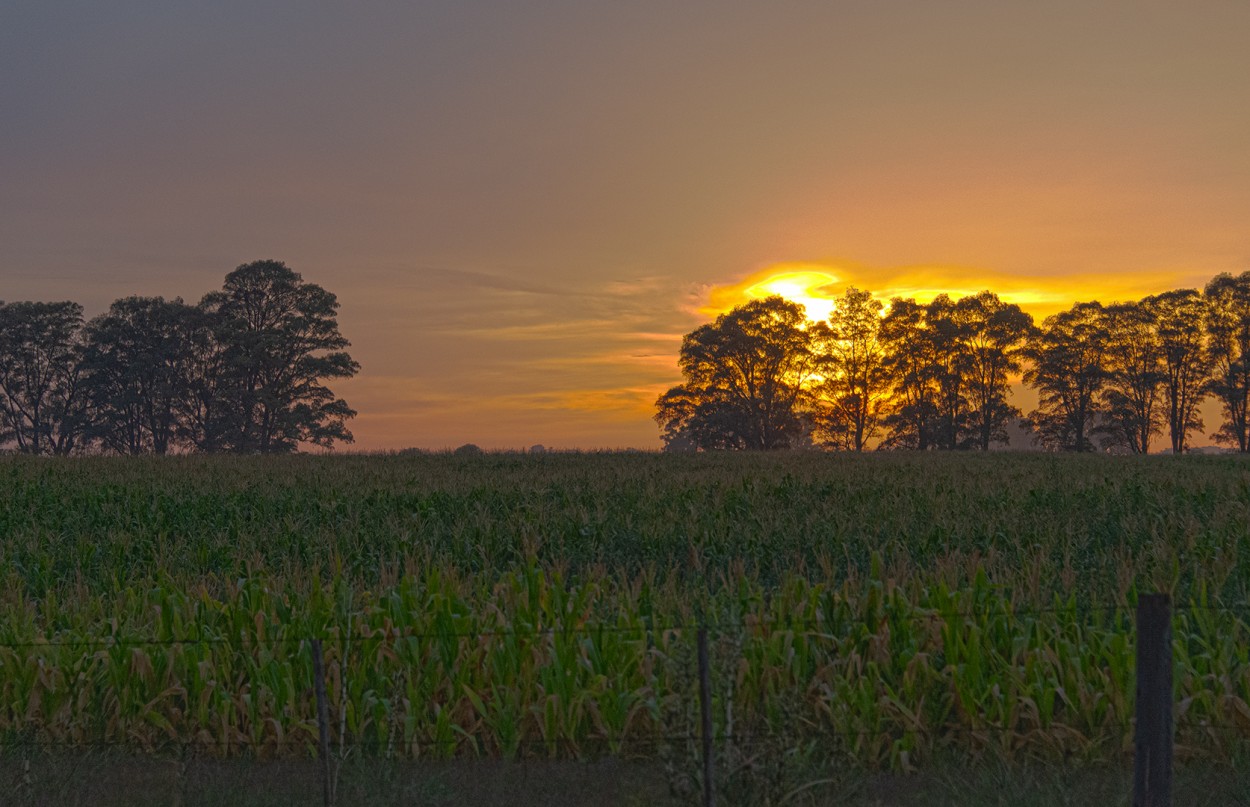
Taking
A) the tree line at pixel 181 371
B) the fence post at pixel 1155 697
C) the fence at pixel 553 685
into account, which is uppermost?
the tree line at pixel 181 371

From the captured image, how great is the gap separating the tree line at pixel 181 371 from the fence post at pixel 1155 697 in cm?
5357

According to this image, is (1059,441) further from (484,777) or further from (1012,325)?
(484,777)

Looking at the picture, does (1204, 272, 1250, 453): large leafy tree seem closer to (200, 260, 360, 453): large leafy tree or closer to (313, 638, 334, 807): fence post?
(200, 260, 360, 453): large leafy tree

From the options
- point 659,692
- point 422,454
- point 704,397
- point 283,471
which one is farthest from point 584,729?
point 704,397

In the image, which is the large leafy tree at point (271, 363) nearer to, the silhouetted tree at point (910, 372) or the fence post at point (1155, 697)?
the silhouetted tree at point (910, 372)

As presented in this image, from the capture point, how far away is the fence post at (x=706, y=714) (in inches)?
214

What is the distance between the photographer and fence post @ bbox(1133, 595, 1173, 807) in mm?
5027

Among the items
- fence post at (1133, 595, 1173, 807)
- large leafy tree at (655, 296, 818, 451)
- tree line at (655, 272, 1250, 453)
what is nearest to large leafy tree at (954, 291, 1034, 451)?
tree line at (655, 272, 1250, 453)

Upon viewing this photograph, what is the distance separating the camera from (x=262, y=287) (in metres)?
57.3

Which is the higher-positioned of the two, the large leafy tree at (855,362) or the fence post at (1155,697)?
the large leafy tree at (855,362)

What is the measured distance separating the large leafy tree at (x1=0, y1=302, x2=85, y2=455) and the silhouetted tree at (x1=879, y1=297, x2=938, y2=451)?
53284 mm

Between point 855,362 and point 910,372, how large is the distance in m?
3.91

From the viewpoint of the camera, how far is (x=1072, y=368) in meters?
63.4

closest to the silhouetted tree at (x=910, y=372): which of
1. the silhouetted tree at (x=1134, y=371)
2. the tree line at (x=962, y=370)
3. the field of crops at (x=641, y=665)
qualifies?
the tree line at (x=962, y=370)
